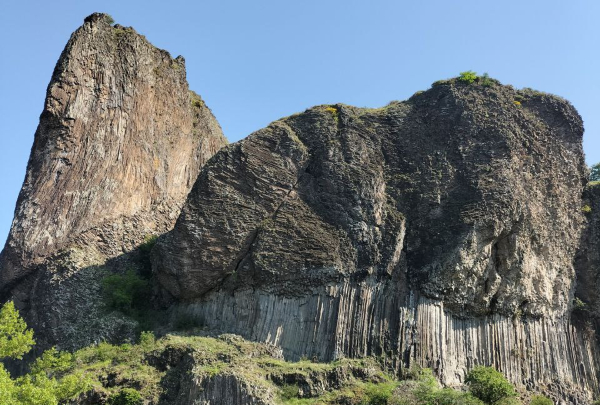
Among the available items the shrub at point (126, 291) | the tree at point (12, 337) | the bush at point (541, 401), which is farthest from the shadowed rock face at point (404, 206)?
the tree at point (12, 337)

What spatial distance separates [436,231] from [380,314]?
575cm

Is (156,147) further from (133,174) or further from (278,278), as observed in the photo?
(278,278)

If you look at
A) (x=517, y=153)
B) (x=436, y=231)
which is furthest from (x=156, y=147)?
(x=517, y=153)

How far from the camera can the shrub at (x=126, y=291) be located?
3669 cm

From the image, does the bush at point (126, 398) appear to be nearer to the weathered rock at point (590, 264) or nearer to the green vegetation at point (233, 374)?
the green vegetation at point (233, 374)

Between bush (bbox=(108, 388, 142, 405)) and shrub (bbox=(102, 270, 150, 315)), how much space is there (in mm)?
8431

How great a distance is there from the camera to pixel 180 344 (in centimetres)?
3114

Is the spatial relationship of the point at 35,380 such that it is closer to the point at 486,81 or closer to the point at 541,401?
the point at 541,401

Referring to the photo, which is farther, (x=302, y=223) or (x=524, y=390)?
(x=302, y=223)

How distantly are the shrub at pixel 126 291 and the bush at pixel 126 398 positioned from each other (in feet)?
27.7

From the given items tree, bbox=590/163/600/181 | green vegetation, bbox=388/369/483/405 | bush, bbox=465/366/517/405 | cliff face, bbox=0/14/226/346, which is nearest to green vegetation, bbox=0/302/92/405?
cliff face, bbox=0/14/226/346

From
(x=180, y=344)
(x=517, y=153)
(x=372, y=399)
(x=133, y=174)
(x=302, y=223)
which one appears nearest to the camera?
(x=372, y=399)

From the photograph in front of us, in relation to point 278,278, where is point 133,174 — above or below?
above

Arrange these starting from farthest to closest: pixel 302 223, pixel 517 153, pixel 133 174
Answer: pixel 133 174 → pixel 517 153 → pixel 302 223
